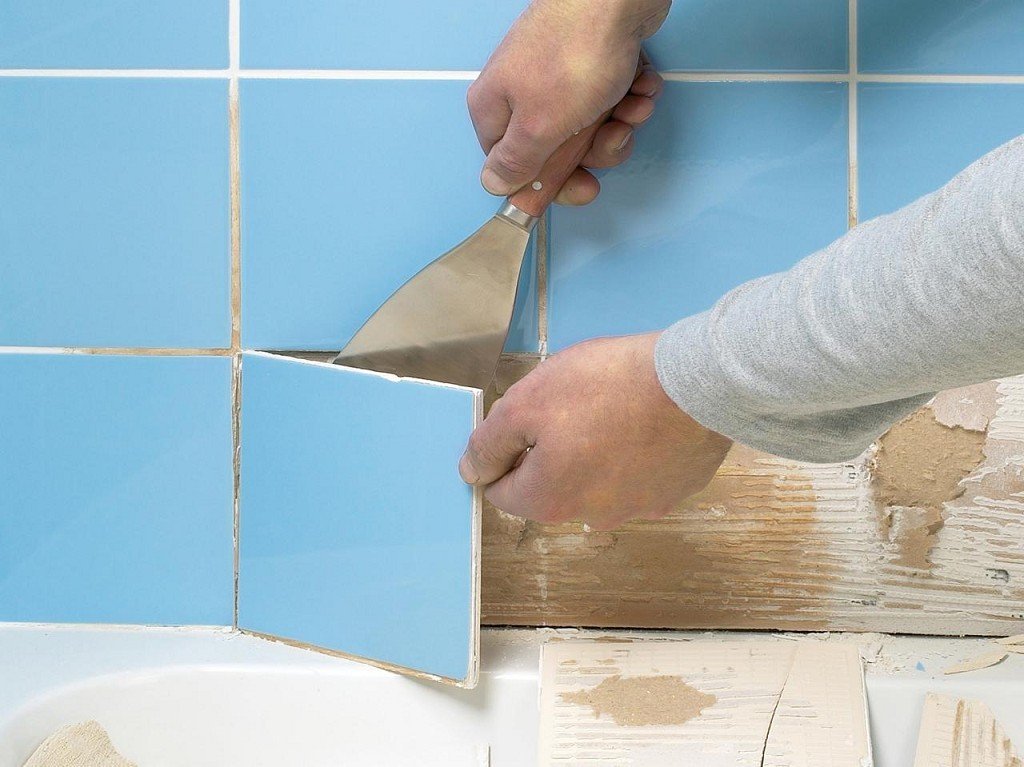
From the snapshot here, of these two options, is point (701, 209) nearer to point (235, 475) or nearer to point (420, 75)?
point (420, 75)

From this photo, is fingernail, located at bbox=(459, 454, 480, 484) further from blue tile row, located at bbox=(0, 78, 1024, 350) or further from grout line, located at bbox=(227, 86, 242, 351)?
grout line, located at bbox=(227, 86, 242, 351)

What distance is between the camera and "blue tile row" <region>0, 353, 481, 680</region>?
70cm

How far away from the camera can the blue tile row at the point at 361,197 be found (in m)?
0.71

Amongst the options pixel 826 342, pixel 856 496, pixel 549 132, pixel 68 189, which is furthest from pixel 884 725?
pixel 68 189

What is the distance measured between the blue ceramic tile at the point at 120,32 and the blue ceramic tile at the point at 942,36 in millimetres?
531

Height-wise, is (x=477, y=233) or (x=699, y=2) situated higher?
(x=699, y=2)

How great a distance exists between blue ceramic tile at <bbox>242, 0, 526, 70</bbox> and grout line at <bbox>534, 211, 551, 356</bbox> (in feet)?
0.46

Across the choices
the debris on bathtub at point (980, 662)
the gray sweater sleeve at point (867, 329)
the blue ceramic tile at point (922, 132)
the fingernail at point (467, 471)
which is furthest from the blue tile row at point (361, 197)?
the debris on bathtub at point (980, 662)

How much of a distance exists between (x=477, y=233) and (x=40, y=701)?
0.52 metres

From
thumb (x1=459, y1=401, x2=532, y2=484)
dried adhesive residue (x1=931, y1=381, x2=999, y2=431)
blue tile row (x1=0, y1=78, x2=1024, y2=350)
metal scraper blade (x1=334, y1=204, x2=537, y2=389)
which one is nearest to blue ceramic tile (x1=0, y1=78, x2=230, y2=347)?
blue tile row (x1=0, y1=78, x2=1024, y2=350)

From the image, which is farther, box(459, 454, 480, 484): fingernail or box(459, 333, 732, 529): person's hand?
box(459, 454, 480, 484): fingernail

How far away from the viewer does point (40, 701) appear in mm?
702

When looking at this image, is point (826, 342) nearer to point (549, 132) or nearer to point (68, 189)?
point (549, 132)

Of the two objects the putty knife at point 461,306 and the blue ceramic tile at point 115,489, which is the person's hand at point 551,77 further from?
the blue ceramic tile at point 115,489
